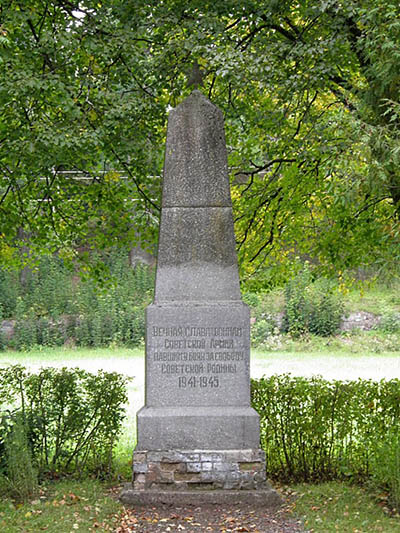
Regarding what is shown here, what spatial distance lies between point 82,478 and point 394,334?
15.8 meters

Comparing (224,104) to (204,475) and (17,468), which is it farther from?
(17,468)

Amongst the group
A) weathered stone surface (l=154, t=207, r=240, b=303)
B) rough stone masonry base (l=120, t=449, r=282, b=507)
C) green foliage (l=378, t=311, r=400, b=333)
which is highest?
weathered stone surface (l=154, t=207, r=240, b=303)

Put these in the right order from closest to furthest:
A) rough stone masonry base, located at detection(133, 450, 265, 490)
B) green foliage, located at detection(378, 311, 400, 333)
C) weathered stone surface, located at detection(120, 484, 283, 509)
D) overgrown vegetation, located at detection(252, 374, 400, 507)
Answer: weathered stone surface, located at detection(120, 484, 283, 509)
rough stone masonry base, located at detection(133, 450, 265, 490)
overgrown vegetation, located at detection(252, 374, 400, 507)
green foliage, located at detection(378, 311, 400, 333)

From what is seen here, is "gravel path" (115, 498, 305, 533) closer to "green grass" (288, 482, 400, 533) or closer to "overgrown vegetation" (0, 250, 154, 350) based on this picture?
"green grass" (288, 482, 400, 533)

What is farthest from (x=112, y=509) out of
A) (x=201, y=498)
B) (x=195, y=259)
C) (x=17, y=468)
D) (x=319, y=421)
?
(x=319, y=421)

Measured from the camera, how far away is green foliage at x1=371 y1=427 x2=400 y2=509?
6410mm

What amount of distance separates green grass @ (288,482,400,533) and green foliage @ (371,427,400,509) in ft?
0.54

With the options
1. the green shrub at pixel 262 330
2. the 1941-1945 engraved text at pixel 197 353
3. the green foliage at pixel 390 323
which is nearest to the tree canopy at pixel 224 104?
the 1941-1945 engraved text at pixel 197 353

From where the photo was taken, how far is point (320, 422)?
7.86 metres

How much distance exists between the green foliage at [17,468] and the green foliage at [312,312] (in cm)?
1538

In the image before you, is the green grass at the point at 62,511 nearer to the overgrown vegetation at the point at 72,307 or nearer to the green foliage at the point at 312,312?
the overgrown vegetation at the point at 72,307

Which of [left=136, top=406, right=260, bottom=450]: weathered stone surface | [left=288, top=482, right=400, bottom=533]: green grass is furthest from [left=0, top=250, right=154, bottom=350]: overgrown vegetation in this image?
[left=136, top=406, right=260, bottom=450]: weathered stone surface

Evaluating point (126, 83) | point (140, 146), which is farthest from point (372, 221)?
point (126, 83)

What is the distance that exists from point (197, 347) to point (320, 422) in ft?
6.14
